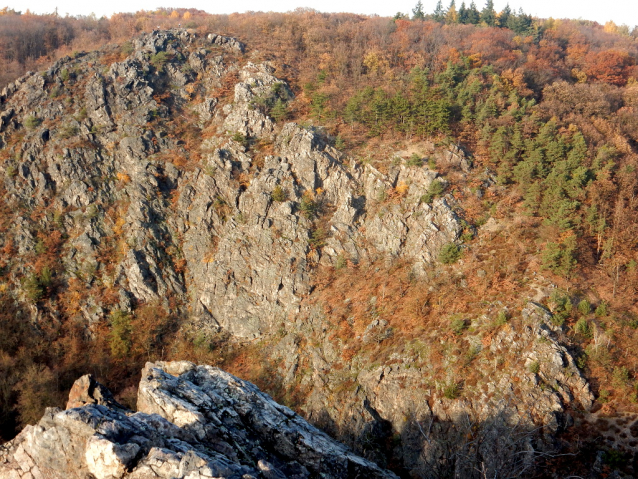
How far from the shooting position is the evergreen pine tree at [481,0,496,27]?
82.6m

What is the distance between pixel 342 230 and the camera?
41.8 m

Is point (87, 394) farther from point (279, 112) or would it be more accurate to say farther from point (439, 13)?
point (439, 13)

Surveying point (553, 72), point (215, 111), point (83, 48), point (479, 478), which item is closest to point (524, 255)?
point (479, 478)

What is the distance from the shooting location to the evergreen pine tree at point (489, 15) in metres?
82.6

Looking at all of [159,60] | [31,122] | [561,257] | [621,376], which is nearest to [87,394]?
[621,376]

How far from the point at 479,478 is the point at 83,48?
8142 centimetres

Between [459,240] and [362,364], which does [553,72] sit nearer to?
[459,240]

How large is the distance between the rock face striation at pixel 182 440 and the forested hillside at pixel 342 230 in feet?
41.8

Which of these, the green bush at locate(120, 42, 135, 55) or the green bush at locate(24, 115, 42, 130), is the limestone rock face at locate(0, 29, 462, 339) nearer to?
the green bush at locate(24, 115, 42, 130)

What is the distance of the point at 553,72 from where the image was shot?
57.0 metres

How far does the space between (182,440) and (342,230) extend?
3078cm

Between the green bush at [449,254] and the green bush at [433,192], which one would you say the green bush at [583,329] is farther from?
the green bush at [433,192]

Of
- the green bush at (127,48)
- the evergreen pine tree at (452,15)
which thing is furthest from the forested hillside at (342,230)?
the evergreen pine tree at (452,15)

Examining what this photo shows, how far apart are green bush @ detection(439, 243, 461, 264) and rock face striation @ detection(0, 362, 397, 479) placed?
71.3 ft
